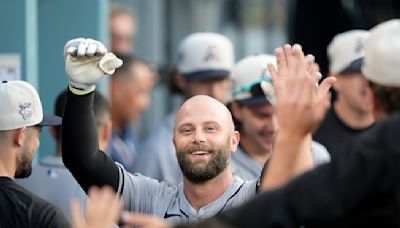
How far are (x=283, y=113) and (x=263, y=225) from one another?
2.02 ft


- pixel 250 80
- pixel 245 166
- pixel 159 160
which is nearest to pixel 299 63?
pixel 245 166

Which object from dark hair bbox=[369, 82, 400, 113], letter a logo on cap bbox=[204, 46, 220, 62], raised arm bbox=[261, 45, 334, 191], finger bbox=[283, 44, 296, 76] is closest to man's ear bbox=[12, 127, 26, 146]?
finger bbox=[283, 44, 296, 76]

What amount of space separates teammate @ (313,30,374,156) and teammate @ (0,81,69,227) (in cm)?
242

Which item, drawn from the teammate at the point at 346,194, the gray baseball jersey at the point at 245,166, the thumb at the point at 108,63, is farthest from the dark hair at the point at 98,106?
the teammate at the point at 346,194

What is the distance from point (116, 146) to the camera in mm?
8914

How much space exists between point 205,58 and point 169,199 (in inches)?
117

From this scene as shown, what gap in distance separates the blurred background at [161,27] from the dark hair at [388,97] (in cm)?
351

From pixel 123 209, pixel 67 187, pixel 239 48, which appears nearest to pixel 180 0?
pixel 239 48

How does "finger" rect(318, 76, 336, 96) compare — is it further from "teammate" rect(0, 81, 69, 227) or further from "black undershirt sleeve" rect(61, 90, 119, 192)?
"teammate" rect(0, 81, 69, 227)

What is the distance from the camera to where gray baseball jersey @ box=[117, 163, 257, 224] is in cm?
498

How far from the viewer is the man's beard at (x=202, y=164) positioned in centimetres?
501

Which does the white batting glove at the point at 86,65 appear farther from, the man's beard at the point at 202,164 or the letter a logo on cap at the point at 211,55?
the letter a logo on cap at the point at 211,55

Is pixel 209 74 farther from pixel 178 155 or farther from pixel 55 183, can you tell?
pixel 178 155

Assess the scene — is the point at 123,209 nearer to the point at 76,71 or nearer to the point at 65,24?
the point at 76,71
